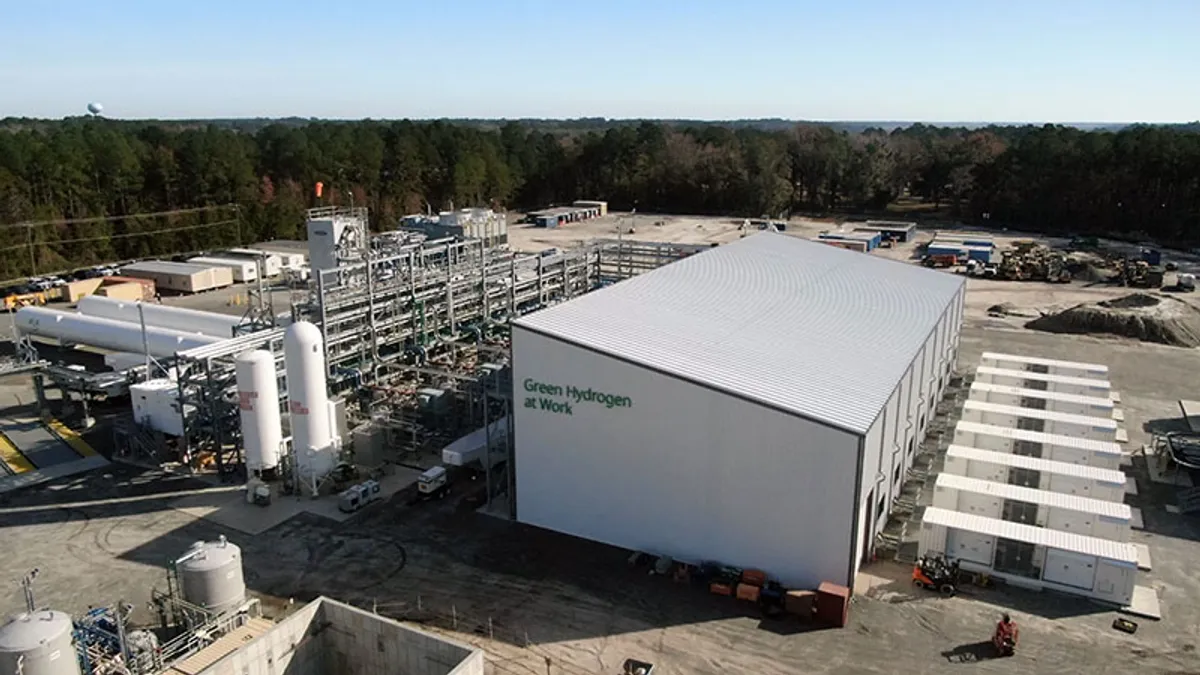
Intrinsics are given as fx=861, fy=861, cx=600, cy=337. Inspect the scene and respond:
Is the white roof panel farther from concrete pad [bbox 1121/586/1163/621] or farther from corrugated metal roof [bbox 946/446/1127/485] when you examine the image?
concrete pad [bbox 1121/586/1163/621]

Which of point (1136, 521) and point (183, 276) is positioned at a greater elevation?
point (183, 276)

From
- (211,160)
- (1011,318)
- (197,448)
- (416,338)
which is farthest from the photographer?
(211,160)

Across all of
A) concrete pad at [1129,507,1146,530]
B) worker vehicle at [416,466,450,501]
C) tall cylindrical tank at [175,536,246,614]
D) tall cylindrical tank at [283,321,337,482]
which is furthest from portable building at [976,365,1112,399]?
tall cylindrical tank at [175,536,246,614]

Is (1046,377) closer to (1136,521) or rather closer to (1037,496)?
(1136,521)

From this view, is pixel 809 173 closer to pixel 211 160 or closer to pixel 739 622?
pixel 211 160

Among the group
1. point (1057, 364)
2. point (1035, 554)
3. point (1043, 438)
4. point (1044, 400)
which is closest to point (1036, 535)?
point (1035, 554)

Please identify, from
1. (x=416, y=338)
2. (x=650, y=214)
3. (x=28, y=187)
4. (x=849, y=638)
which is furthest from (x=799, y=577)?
(x=650, y=214)

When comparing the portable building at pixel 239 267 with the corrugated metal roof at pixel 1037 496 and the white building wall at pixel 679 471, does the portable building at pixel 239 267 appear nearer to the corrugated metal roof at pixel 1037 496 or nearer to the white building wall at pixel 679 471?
the white building wall at pixel 679 471
